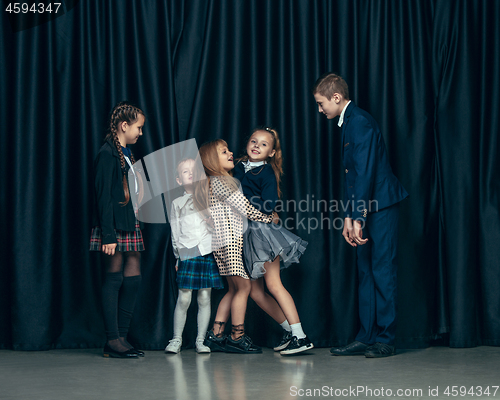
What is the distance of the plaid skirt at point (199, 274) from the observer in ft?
8.57

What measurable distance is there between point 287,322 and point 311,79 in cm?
139

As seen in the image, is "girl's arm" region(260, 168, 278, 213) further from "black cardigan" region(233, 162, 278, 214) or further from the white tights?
the white tights

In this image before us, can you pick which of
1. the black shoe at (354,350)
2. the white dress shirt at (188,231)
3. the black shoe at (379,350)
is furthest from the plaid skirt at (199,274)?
the black shoe at (379,350)

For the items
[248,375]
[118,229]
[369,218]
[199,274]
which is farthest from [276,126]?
[248,375]

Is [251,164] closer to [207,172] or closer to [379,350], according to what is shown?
[207,172]

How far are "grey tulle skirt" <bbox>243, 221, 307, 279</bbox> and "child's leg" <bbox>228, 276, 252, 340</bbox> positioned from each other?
0.07 metres

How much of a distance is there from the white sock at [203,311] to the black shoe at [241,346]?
14 centimetres

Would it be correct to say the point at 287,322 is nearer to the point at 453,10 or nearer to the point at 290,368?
the point at 290,368

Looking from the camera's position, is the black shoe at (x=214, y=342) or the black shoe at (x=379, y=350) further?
the black shoe at (x=214, y=342)

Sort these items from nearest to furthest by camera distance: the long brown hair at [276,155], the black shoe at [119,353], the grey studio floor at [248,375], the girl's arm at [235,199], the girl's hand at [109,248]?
the grey studio floor at [248,375], the girl's hand at [109,248], the black shoe at [119,353], the girl's arm at [235,199], the long brown hair at [276,155]

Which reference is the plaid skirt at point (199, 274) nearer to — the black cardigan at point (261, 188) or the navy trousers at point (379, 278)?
the black cardigan at point (261, 188)

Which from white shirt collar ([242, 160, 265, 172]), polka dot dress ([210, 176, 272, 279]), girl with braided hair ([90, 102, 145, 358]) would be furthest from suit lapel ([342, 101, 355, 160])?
girl with braided hair ([90, 102, 145, 358])

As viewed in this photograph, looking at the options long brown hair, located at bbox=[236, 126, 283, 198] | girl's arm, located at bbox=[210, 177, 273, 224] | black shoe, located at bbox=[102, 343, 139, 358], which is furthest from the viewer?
long brown hair, located at bbox=[236, 126, 283, 198]

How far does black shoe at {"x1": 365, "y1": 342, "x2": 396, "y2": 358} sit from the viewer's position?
245 centimetres
